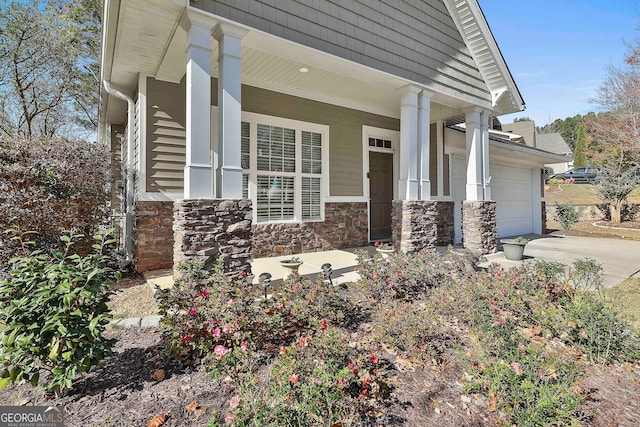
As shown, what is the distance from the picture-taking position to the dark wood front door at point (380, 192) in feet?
25.3

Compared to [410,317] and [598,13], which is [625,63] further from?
[410,317]

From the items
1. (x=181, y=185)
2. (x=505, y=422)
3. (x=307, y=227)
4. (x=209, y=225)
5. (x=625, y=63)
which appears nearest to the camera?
(x=505, y=422)

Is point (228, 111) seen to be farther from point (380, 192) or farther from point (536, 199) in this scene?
point (536, 199)

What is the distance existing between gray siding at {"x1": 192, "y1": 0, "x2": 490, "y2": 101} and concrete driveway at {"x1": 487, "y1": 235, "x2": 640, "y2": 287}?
3.77m

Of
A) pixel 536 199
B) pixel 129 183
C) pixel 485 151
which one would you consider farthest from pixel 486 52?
pixel 129 183

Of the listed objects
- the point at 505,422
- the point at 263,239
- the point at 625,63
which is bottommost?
the point at 505,422

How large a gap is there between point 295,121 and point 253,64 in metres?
1.46

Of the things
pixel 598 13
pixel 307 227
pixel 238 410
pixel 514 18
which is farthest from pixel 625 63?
pixel 238 410

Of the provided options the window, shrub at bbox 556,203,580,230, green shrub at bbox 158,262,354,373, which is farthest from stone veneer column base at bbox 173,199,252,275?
shrub at bbox 556,203,580,230

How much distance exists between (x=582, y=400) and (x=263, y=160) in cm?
541

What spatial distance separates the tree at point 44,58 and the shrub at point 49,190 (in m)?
8.71

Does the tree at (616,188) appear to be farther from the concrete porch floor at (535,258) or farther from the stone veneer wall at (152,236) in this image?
the stone veneer wall at (152,236)

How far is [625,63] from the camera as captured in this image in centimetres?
1412

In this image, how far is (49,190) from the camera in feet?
14.9
